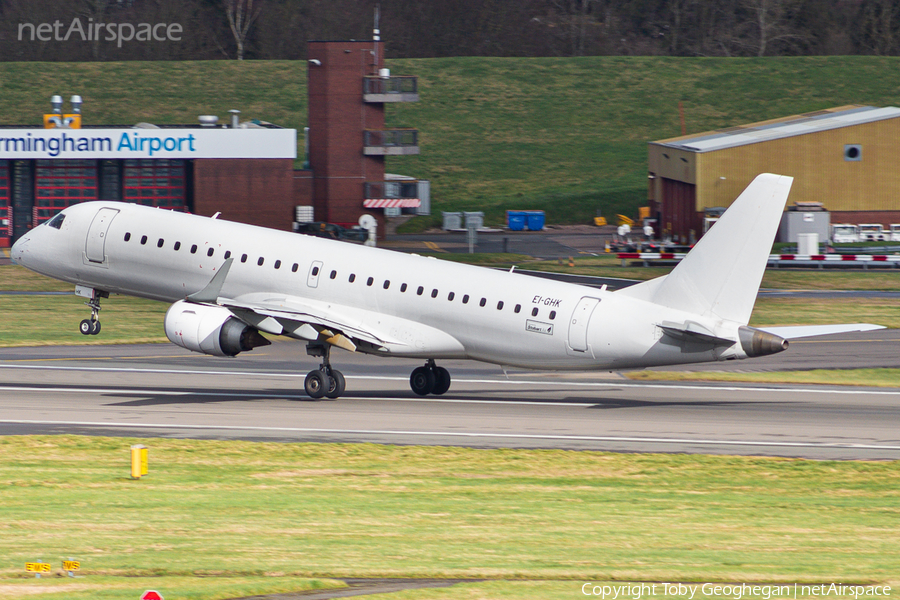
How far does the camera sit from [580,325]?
1262 inches

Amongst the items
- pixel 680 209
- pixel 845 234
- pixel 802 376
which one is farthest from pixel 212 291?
pixel 680 209

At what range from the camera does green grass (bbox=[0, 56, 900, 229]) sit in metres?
131

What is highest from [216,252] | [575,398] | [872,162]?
[872,162]

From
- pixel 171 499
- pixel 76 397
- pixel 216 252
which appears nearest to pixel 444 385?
pixel 216 252

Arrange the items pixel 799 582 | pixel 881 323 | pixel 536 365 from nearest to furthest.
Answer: pixel 799 582 < pixel 536 365 < pixel 881 323

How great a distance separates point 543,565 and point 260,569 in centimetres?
406

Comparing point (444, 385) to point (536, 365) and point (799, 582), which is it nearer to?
point (536, 365)

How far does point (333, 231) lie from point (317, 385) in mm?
54610

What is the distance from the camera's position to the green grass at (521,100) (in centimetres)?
13075

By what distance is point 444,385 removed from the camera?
36.4m

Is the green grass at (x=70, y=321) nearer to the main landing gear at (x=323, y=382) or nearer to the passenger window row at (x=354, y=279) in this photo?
the passenger window row at (x=354, y=279)

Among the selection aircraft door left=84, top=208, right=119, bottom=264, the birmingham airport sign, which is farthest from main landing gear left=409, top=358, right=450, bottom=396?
the birmingham airport sign

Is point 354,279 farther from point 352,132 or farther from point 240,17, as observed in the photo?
point 240,17

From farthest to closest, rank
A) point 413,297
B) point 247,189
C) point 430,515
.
A: point 247,189 → point 413,297 → point 430,515
